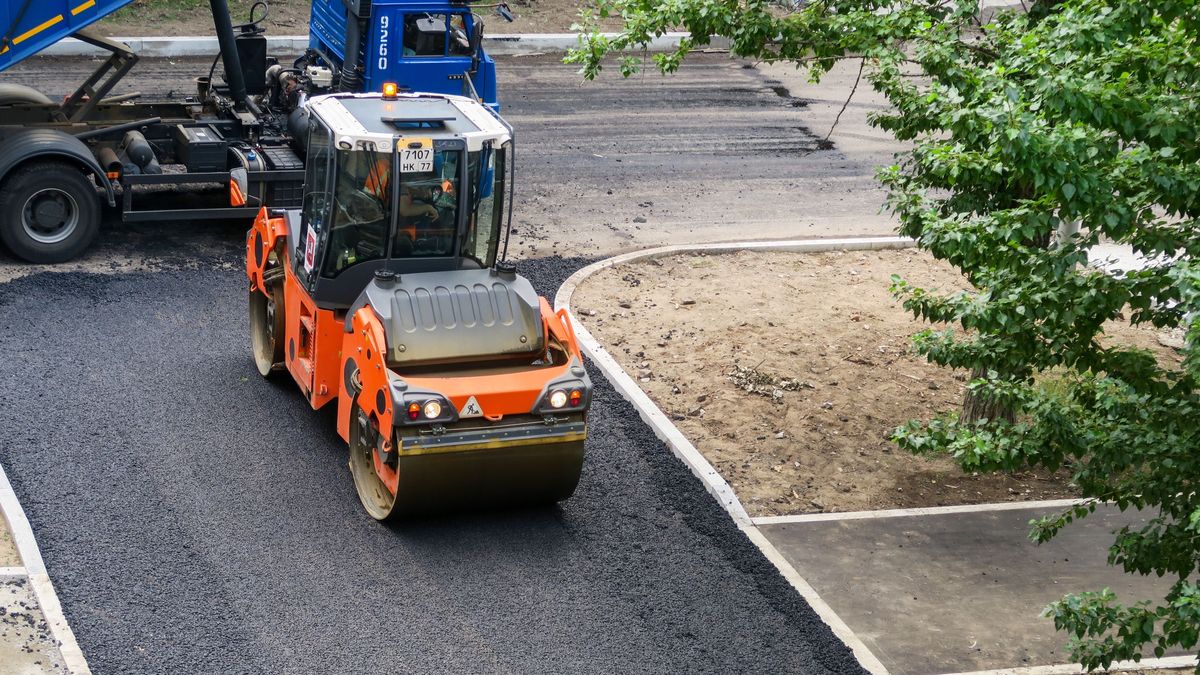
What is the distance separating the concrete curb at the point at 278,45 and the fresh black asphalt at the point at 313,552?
9544 mm

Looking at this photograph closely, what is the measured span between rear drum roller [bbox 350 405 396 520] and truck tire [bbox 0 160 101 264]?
5.22 metres

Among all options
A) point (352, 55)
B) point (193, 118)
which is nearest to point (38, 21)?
point (193, 118)

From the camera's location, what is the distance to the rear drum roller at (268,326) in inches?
426

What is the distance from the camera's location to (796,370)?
12.1 m

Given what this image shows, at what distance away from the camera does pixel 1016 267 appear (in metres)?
6.45

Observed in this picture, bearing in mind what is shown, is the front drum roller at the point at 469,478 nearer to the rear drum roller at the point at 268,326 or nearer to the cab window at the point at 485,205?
the cab window at the point at 485,205

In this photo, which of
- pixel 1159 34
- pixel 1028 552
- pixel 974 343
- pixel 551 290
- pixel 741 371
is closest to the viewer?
pixel 1159 34

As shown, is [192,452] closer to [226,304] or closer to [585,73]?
[226,304]

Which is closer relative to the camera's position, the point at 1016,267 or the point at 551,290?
the point at 1016,267

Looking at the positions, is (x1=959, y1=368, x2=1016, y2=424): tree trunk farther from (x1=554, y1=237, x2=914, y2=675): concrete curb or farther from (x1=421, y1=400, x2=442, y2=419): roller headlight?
(x1=421, y1=400, x2=442, y2=419): roller headlight

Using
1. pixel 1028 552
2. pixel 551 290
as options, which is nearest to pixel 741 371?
pixel 551 290

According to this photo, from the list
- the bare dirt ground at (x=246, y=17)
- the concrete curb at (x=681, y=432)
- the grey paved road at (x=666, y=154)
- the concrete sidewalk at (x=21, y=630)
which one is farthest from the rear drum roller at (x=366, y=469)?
the bare dirt ground at (x=246, y=17)

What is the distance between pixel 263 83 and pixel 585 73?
6931 mm

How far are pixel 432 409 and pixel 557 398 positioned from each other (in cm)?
85
